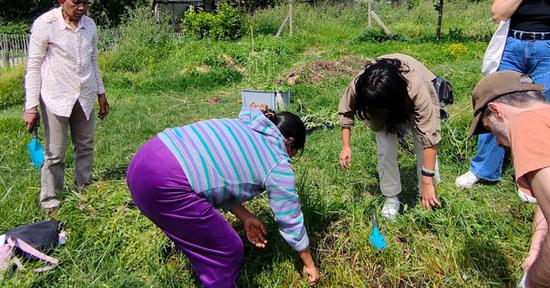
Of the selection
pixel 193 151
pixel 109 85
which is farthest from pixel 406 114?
pixel 109 85

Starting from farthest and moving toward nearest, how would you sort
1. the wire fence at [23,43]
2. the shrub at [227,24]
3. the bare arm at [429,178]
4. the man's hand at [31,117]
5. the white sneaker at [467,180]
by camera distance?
the shrub at [227,24] < the wire fence at [23,43] < the white sneaker at [467,180] < the man's hand at [31,117] < the bare arm at [429,178]

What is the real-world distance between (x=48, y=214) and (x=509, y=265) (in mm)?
2927

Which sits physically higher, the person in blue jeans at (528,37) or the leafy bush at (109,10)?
the person in blue jeans at (528,37)

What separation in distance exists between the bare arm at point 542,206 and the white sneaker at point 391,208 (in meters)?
1.43

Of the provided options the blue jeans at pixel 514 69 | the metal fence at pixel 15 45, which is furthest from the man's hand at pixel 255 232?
the metal fence at pixel 15 45

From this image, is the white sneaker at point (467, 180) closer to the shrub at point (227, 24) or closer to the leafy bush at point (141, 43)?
the leafy bush at point (141, 43)

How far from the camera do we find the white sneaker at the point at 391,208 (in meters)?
2.94

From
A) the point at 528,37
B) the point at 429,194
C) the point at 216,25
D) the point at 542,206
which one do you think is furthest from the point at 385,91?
the point at 216,25

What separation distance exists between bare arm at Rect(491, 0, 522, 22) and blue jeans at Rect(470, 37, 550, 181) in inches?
8.1

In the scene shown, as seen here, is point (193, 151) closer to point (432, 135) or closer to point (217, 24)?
point (432, 135)

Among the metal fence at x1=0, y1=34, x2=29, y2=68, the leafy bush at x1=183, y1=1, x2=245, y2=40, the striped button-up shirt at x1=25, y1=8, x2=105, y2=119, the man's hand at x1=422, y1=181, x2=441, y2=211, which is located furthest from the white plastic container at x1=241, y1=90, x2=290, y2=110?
the metal fence at x1=0, y1=34, x2=29, y2=68

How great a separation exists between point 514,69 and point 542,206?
2205mm

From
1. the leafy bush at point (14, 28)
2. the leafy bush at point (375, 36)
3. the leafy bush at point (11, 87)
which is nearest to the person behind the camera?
the leafy bush at point (11, 87)

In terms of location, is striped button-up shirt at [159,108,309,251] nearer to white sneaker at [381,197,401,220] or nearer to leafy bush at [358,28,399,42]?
white sneaker at [381,197,401,220]
